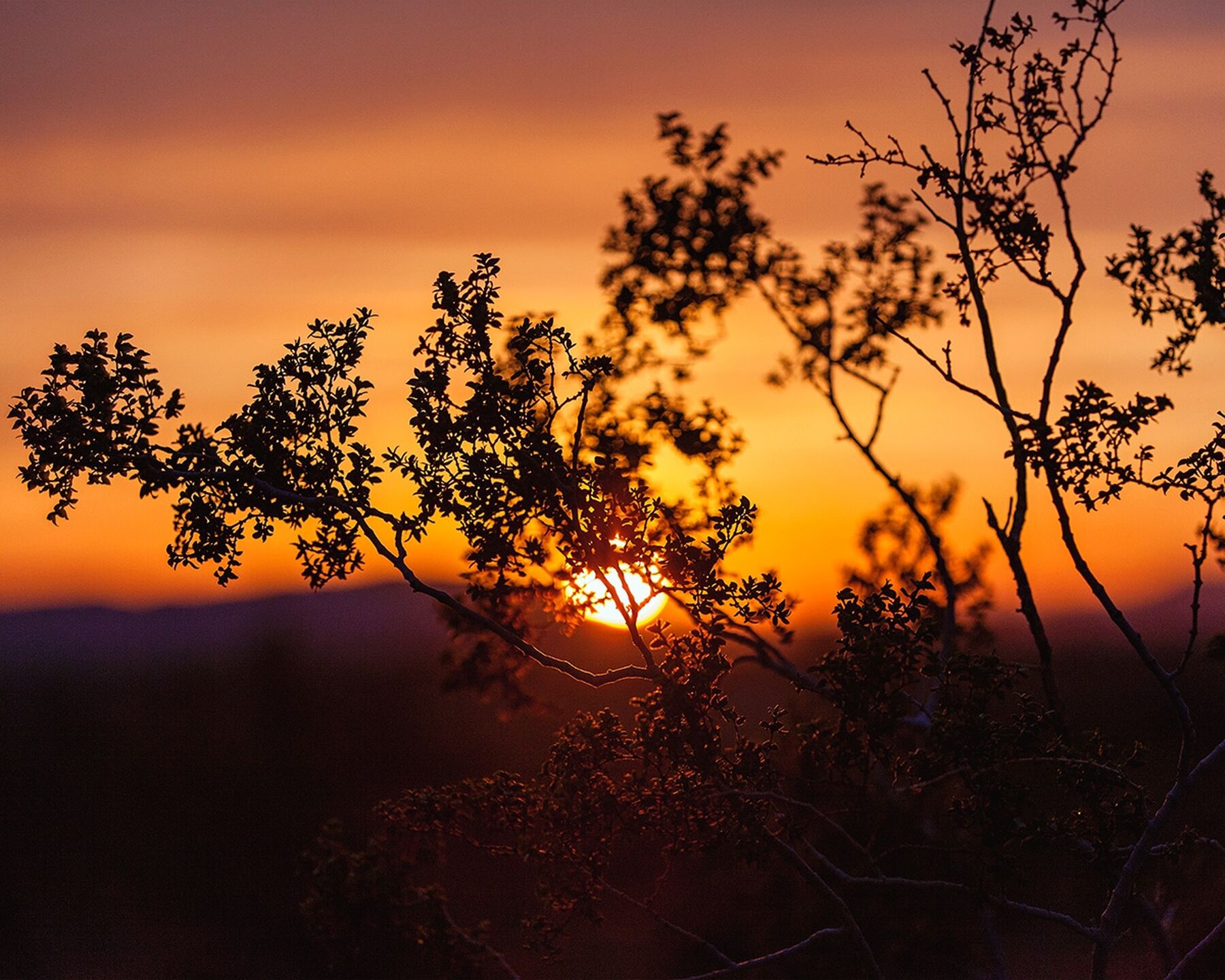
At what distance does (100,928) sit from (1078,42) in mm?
42946

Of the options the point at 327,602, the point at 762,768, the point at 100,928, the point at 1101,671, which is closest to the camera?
the point at 762,768

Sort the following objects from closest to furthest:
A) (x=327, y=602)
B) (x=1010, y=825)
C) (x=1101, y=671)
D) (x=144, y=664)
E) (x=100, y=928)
Result: (x=1010, y=825)
(x=100, y=928)
(x=1101, y=671)
(x=144, y=664)
(x=327, y=602)

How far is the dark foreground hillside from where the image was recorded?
4172cm

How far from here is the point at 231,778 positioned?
4700 centimetres

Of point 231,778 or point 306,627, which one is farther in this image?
point 306,627

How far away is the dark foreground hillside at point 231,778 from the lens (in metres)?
41.7

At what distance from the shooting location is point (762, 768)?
1225 cm

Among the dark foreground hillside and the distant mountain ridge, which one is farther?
the dark foreground hillside

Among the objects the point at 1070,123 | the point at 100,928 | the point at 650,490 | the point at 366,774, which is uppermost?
the point at 1070,123

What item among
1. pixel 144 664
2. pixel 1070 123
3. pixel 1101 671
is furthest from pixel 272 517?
pixel 144 664

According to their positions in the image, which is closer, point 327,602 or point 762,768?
point 762,768

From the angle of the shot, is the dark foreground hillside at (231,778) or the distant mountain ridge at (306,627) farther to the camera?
the dark foreground hillside at (231,778)

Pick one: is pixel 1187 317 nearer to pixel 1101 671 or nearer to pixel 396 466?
pixel 396 466

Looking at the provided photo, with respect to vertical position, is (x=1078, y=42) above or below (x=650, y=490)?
above
